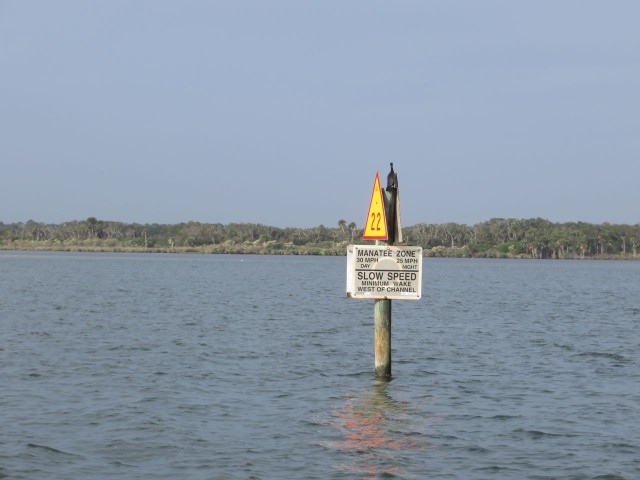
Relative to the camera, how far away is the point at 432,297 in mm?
59188

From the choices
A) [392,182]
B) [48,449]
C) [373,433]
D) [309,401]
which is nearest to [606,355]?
[392,182]

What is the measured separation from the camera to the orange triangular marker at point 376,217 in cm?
1802

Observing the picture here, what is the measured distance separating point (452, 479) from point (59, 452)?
17.8ft

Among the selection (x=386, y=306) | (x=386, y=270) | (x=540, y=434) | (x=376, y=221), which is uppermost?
(x=376, y=221)

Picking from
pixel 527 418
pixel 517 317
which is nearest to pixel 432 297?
pixel 517 317

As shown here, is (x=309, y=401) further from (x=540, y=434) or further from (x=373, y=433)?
(x=540, y=434)

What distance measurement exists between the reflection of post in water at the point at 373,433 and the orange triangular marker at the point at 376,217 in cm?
319

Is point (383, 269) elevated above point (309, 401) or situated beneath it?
elevated above

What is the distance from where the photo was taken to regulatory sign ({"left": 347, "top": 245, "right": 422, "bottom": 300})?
58.9ft

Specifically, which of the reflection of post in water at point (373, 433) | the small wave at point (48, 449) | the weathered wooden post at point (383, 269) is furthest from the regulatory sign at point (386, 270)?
the small wave at point (48, 449)

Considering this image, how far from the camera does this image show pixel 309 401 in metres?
17.4

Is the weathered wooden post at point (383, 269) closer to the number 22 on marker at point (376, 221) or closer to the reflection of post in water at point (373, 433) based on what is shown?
the number 22 on marker at point (376, 221)

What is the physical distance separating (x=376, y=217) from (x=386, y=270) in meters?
1.07

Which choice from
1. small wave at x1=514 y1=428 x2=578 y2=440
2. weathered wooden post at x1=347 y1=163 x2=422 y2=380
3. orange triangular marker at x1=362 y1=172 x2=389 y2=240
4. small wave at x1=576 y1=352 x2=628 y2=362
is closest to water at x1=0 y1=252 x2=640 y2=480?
small wave at x1=514 y1=428 x2=578 y2=440
